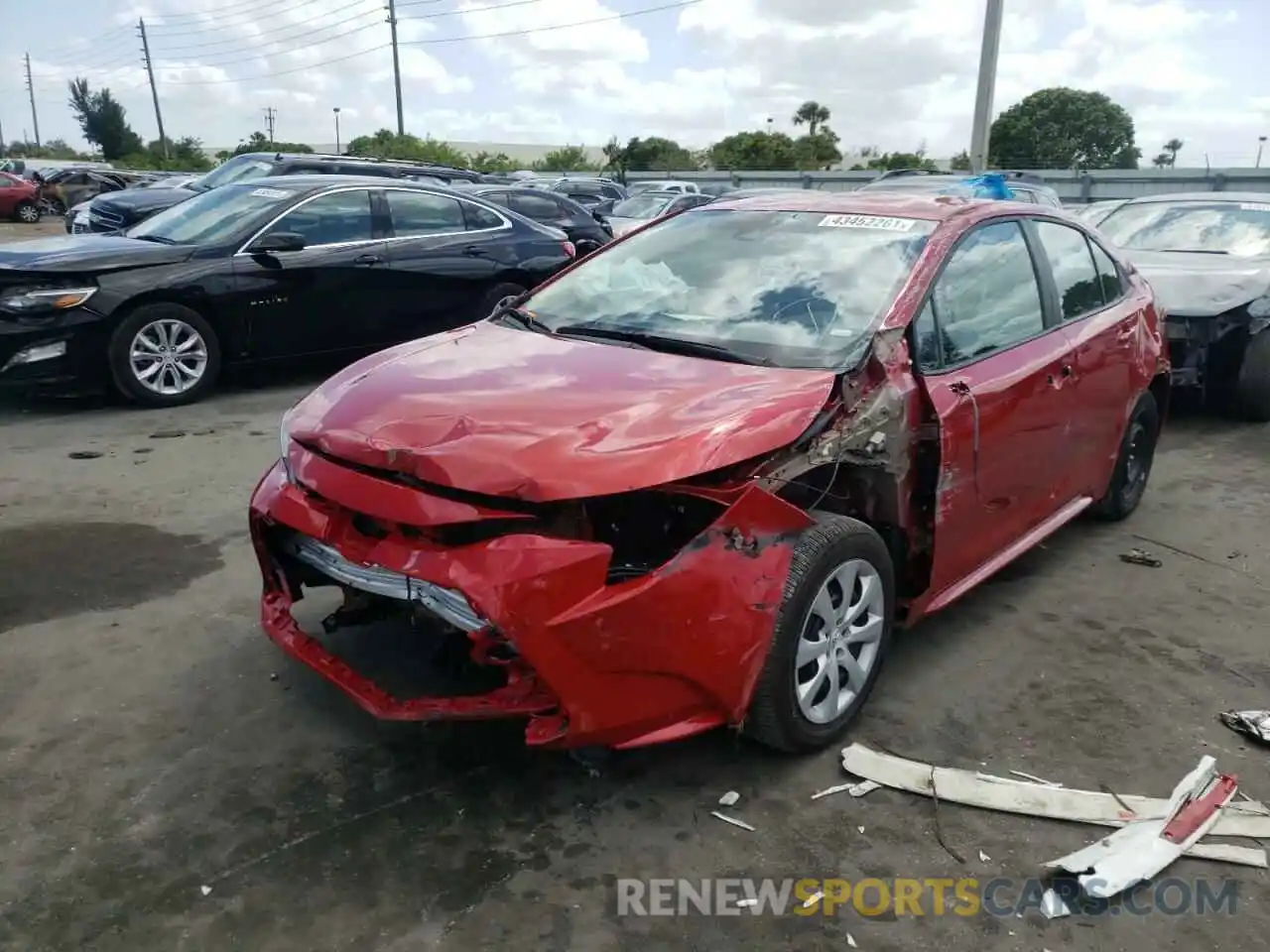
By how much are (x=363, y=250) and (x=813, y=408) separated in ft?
18.5

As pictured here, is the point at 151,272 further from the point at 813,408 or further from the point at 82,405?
the point at 813,408

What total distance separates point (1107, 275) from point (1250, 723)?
7.33ft

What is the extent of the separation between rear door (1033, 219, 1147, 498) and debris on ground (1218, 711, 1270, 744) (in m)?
1.25

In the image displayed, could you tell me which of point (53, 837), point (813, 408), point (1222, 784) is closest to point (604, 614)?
point (813, 408)

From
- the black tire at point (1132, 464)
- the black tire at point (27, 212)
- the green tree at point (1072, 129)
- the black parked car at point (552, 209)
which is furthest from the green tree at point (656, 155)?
the black tire at point (1132, 464)

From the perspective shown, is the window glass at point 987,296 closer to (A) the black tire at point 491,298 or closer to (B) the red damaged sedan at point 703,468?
(B) the red damaged sedan at point 703,468

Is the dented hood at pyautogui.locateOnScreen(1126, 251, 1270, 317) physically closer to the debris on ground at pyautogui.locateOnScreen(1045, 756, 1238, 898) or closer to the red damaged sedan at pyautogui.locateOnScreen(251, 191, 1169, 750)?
the red damaged sedan at pyautogui.locateOnScreen(251, 191, 1169, 750)

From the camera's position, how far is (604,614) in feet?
8.21

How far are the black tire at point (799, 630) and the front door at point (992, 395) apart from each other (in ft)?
1.60

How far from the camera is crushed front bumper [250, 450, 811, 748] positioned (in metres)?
2.49

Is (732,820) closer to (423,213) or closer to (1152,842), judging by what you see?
(1152,842)

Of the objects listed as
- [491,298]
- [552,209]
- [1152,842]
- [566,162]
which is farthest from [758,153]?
[1152,842]

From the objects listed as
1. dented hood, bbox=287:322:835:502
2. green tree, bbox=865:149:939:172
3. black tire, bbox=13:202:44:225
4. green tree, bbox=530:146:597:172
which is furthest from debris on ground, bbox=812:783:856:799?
green tree, bbox=530:146:597:172

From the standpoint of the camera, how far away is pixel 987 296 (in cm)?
378
